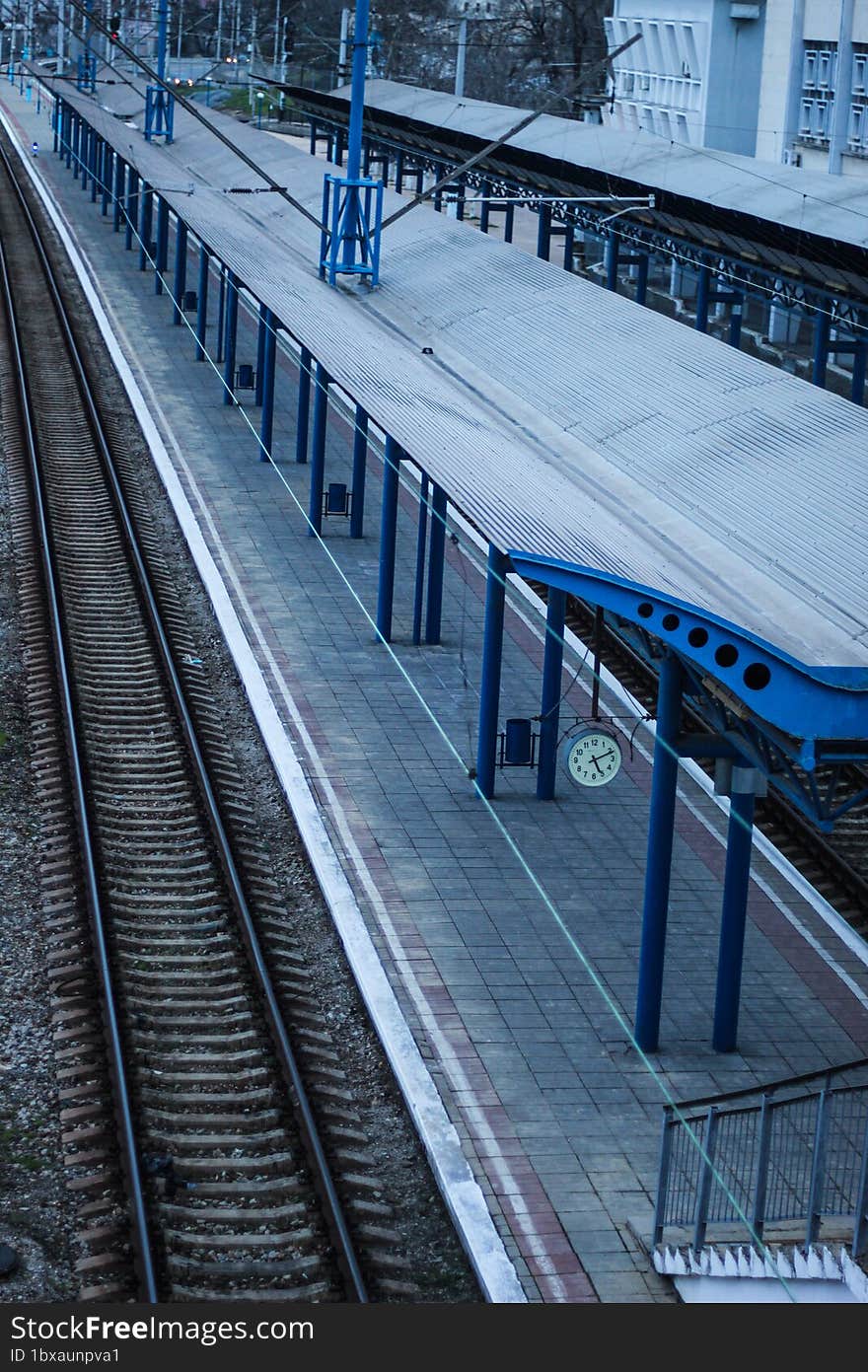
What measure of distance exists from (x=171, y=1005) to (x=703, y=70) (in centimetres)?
4168

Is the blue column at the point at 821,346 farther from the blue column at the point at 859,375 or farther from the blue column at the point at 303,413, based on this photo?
the blue column at the point at 303,413

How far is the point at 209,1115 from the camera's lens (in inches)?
436

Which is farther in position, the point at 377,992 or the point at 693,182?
the point at 693,182

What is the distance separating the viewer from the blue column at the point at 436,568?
62.2 feet

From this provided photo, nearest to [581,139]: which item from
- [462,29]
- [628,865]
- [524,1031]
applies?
[462,29]

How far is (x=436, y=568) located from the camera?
1948cm

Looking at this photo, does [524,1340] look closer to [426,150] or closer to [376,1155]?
[376,1155]

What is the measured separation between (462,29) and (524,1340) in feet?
153

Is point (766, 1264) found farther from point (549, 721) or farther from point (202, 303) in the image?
point (202, 303)

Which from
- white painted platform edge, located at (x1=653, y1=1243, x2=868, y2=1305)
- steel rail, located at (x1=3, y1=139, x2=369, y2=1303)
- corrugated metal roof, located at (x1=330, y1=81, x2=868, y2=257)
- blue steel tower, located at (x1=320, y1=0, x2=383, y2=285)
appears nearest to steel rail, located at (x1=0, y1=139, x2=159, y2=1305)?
steel rail, located at (x1=3, y1=139, x2=369, y2=1303)

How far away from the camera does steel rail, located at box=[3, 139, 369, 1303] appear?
388 inches

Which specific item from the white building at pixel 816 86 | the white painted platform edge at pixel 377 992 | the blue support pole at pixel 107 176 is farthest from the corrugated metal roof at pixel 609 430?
the blue support pole at pixel 107 176

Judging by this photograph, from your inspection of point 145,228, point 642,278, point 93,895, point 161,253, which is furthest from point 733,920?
point 145,228

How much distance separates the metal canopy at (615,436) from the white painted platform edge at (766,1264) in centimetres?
250
